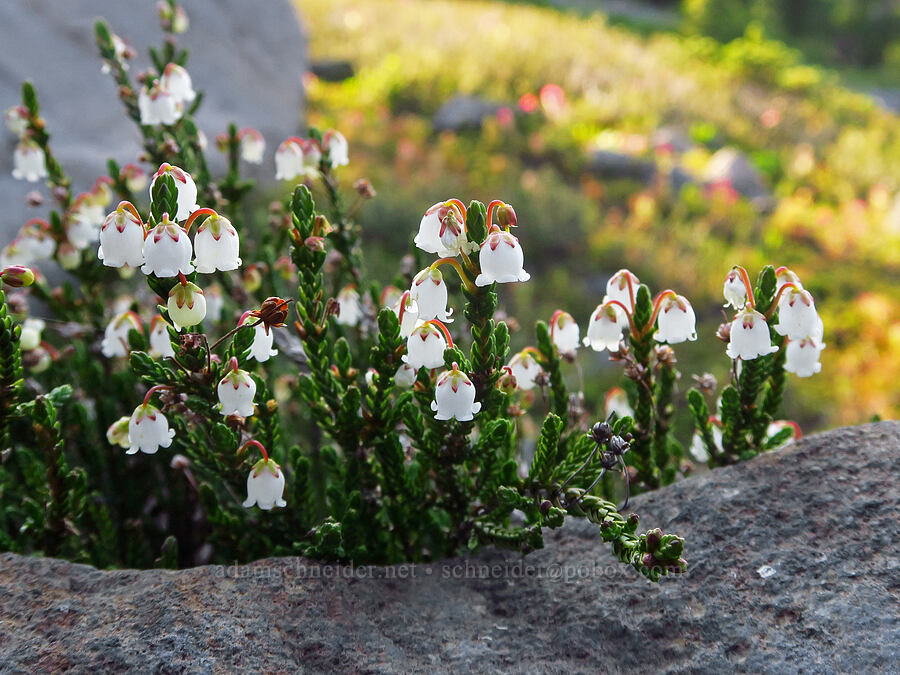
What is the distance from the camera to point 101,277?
2816 millimetres

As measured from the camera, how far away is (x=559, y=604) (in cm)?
176

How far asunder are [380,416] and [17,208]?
3412 mm

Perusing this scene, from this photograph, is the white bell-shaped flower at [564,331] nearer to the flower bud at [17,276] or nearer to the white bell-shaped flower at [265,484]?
the white bell-shaped flower at [265,484]

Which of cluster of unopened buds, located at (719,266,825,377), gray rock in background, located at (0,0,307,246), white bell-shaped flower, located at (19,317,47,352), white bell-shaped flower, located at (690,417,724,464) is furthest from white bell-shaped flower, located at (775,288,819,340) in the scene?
gray rock in background, located at (0,0,307,246)

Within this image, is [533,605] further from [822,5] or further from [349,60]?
[822,5]

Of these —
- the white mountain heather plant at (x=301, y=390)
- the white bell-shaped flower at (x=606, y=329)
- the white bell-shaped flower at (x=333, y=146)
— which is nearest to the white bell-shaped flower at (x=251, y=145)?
the white mountain heather plant at (x=301, y=390)

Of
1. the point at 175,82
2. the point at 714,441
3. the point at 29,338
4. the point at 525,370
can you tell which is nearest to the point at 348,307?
the point at 525,370

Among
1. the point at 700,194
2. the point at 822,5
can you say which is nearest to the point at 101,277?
the point at 700,194

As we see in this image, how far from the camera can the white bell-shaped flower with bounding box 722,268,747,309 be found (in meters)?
1.79

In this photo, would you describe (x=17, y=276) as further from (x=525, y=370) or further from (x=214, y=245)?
(x=525, y=370)

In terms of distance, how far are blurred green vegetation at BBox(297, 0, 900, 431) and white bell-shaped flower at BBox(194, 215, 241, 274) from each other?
391 centimetres

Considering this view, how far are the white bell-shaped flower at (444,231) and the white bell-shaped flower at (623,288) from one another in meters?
0.56

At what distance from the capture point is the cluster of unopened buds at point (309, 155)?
2.38 meters

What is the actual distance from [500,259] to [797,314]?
72cm
